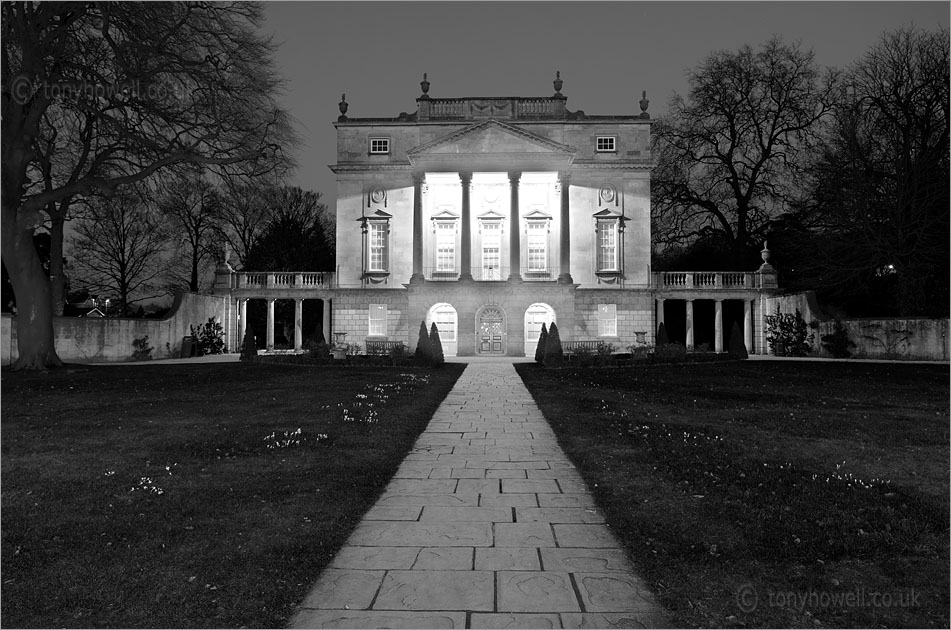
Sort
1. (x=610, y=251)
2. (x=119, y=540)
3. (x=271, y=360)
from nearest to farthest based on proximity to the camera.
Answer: (x=119, y=540)
(x=271, y=360)
(x=610, y=251)

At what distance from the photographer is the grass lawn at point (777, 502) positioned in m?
4.22

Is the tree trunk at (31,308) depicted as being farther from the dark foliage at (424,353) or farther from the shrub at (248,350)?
the dark foliage at (424,353)

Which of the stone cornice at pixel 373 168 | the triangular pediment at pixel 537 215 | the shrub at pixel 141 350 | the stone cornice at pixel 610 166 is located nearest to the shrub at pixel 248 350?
the shrub at pixel 141 350

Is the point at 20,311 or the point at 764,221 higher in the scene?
the point at 764,221

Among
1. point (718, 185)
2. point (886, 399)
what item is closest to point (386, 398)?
point (886, 399)

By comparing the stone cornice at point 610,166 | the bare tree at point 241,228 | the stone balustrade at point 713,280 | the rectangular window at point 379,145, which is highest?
the rectangular window at point 379,145

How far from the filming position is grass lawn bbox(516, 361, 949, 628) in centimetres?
422

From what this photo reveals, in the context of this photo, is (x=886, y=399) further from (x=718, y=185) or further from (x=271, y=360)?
(x=718, y=185)

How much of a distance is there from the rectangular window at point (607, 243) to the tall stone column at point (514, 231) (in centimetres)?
578

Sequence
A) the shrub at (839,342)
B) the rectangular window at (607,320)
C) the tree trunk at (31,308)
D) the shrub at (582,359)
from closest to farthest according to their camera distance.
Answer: the tree trunk at (31,308) < the shrub at (582,359) < the shrub at (839,342) < the rectangular window at (607,320)

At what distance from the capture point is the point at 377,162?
42.1 meters

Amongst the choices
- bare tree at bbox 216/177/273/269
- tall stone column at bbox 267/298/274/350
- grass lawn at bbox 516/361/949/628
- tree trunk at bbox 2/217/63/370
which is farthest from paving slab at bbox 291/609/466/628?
bare tree at bbox 216/177/273/269

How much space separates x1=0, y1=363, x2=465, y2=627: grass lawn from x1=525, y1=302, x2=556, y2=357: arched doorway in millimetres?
24894

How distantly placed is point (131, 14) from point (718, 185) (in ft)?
128
